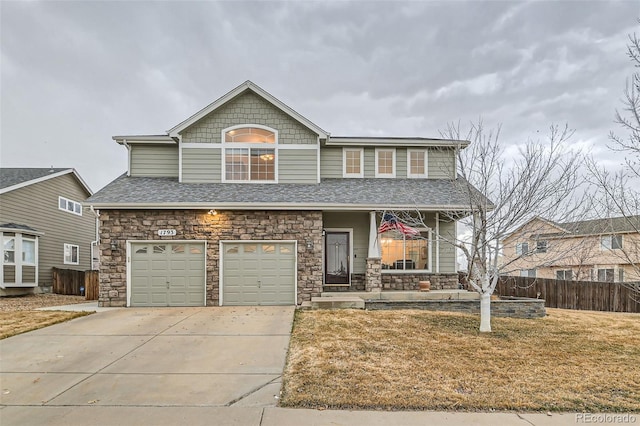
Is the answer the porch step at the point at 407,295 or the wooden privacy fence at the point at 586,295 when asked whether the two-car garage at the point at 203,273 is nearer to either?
the porch step at the point at 407,295

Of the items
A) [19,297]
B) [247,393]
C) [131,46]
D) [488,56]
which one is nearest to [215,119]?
[131,46]

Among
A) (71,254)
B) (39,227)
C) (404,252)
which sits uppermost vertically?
(39,227)

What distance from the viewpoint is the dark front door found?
44.5ft

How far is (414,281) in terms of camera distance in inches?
531

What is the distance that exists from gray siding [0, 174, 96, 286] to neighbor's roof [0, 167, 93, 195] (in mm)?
311

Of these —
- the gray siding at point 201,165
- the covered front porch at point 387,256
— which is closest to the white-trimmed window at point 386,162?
the covered front porch at point 387,256

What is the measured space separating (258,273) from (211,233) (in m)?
1.98

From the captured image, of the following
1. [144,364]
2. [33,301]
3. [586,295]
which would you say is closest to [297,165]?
[144,364]

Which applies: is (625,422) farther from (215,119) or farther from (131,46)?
(131,46)

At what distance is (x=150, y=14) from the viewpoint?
16.0 metres

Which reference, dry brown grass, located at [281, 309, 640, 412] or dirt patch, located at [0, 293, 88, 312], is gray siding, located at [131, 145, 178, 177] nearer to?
dirt patch, located at [0, 293, 88, 312]

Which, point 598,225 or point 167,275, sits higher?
point 598,225

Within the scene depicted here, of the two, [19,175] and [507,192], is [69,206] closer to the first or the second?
[19,175]

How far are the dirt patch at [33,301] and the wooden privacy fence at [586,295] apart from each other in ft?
59.6
